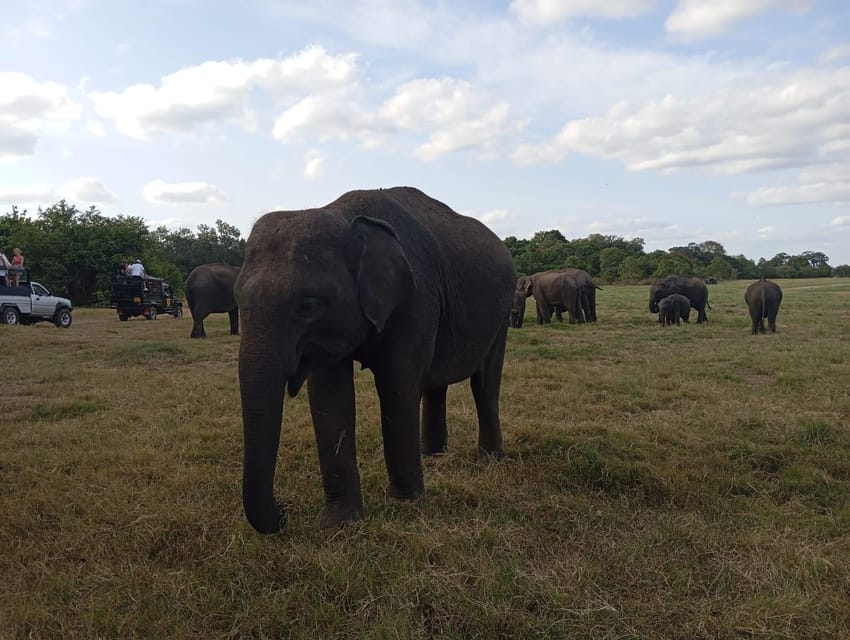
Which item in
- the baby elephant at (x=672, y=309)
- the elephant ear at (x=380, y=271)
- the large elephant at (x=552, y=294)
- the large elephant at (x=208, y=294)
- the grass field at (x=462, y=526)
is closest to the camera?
the grass field at (x=462, y=526)

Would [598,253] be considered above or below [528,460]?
above

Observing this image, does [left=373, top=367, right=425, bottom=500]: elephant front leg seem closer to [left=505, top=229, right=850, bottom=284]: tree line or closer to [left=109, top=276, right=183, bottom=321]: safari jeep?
[left=109, top=276, right=183, bottom=321]: safari jeep

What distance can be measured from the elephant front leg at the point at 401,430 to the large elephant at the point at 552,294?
593 inches

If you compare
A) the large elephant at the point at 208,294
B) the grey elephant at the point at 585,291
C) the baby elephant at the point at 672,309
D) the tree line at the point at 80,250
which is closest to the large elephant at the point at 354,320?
the large elephant at the point at 208,294

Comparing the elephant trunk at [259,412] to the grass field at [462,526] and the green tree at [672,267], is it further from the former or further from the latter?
the green tree at [672,267]

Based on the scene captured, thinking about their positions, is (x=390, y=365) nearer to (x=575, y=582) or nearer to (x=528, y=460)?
(x=575, y=582)

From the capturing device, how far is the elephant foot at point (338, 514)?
3.95 meters

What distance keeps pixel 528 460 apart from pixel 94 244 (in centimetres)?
3291

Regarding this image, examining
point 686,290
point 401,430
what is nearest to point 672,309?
point 686,290

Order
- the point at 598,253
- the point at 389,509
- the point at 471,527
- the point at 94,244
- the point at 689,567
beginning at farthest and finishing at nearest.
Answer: the point at 598,253
the point at 94,244
the point at 389,509
the point at 471,527
the point at 689,567

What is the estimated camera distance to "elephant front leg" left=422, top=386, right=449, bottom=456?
18.3 feet

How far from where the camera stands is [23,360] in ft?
36.4

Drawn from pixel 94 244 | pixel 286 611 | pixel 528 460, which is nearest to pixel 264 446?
pixel 286 611

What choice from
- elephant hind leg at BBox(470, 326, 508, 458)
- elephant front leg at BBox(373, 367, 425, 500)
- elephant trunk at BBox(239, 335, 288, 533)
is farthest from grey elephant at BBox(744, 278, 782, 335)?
elephant trunk at BBox(239, 335, 288, 533)
